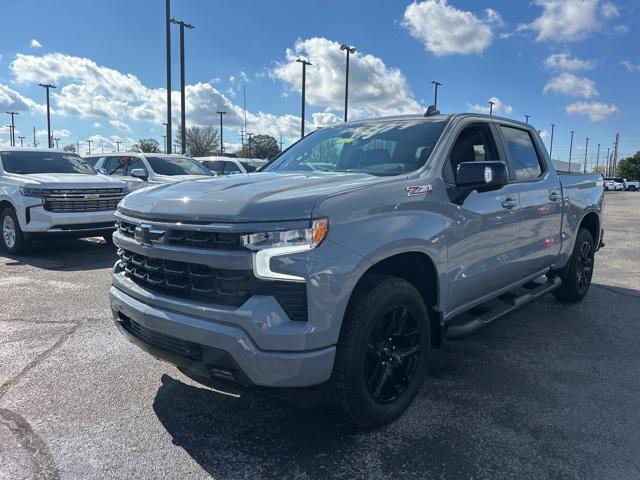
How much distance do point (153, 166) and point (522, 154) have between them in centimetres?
936

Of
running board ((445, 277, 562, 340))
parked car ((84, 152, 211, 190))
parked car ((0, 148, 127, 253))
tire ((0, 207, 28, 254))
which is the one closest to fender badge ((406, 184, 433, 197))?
running board ((445, 277, 562, 340))

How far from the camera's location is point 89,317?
5.07 meters

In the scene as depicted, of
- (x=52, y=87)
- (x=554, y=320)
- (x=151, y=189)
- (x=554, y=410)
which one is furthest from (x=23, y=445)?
(x=52, y=87)

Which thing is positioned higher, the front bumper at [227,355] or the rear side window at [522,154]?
the rear side window at [522,154]

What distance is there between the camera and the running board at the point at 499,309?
3.48 metres

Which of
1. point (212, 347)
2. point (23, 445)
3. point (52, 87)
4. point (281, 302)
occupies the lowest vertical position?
point (23, 445)

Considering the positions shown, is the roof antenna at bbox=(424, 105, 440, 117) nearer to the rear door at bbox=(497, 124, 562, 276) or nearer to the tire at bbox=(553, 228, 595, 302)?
the rear door at bbox=(497, 124, 562, 276)

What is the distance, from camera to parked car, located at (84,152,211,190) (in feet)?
38.7

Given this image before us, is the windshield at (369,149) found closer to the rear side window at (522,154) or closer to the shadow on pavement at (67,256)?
the rear side window at (522,154)

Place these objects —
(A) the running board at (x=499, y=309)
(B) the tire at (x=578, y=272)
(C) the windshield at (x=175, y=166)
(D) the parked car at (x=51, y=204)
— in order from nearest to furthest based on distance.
Answer: 1. (A) the running board at (x=499, y=309)
2. (B) the tire at (x=578, y=272)
3. (D) the parked car at (x=51, y=204)
4. (C) the windshield at (x=175, y=166)

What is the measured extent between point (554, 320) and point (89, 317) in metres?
4.67

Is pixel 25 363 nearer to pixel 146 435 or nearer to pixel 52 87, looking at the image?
pixel 146 435

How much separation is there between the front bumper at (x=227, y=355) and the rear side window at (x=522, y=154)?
9.18 ft

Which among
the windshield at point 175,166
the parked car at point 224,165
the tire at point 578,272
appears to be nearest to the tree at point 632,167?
the parked car at point 224,165
